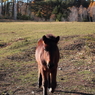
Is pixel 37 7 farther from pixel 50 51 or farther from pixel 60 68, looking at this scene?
pixel 50 51

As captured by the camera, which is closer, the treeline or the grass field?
the grass field

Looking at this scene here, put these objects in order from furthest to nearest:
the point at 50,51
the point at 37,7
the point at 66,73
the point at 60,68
A: the point at 37,7, the point at 60,68, the point at 66,73, the point at 50,51

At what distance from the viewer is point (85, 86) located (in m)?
6.04

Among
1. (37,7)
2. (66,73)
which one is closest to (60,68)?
(66,73)

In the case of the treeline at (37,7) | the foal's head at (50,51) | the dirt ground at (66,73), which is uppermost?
the treeline at (37,7)

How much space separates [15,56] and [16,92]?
4.36 m

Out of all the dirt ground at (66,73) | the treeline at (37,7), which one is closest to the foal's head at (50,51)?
the dirt ground at (66,73)

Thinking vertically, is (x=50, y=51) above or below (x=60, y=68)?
above

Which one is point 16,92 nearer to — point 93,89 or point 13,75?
point 13,75

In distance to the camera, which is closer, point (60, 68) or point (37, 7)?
point (60, 68)

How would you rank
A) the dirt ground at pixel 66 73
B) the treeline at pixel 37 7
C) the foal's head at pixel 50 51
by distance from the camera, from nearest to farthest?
the foal's head at pixel 50 51, the dirt ground at pixel 66 73, the treeline at pixel 37 7

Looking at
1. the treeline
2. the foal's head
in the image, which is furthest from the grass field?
the treeline

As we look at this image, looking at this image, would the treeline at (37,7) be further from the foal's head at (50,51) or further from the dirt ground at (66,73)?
the foal's head at (50,51)

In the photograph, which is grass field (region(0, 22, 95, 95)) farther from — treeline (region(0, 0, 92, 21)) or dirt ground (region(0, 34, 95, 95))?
treeline (region(0, 0, 92, 21))
